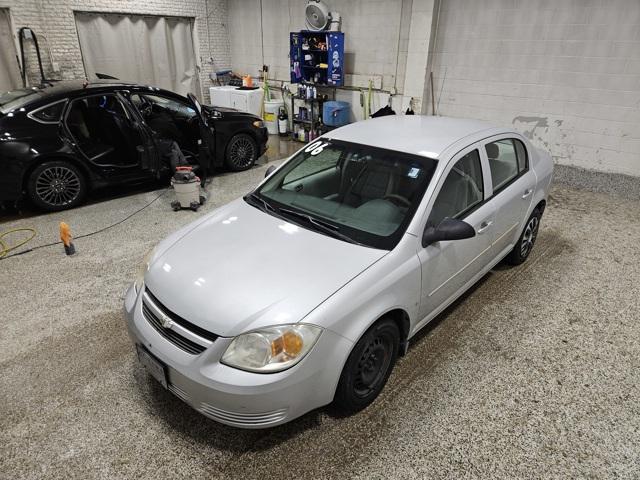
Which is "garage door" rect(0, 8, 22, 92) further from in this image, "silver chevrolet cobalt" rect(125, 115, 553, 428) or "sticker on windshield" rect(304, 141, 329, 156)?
"sticker on windshield" rect(304, 141, 329, 156)

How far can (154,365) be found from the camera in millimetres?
2137

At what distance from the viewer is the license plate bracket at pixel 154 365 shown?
2086mm

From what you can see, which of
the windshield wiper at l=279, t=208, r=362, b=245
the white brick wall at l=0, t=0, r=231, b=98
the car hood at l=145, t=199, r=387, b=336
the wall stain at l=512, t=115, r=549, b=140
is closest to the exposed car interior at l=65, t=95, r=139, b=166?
the car hood at l=145, t=199, r=387, b=336

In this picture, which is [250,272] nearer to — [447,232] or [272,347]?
[272,347]

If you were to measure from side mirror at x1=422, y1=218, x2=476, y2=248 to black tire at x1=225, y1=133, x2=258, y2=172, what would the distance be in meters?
4.89

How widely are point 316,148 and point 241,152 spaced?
4.01 meters

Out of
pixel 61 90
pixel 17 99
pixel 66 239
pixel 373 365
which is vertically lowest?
pixel 66 239

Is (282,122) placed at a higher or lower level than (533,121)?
lower

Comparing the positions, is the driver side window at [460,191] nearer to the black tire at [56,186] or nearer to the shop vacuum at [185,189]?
the shop vacuum at [185,189]

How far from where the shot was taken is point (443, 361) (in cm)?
281

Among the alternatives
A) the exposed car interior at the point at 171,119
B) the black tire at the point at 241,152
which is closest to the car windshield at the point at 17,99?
the exposed car interior at the point at 171,119

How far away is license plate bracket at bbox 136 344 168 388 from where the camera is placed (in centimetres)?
209

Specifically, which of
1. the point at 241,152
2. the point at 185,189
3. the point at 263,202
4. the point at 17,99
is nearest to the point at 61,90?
the point at 17,99

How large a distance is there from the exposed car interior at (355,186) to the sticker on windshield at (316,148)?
2 cm
